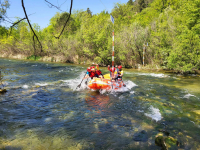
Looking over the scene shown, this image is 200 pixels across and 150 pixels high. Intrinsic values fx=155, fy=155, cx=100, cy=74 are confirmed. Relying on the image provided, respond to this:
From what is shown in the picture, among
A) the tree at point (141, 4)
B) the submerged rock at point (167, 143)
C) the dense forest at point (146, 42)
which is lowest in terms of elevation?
the submerged rock at point (167, 143)

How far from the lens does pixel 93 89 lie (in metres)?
9.73

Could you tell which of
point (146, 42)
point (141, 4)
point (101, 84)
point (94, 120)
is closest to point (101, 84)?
point (101, 84)

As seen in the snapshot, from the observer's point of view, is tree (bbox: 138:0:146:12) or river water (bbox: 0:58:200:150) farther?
tree (bbox: 138:0:146:12)

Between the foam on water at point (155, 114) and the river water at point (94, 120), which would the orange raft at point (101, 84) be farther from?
the foam on water at point (155, 114)

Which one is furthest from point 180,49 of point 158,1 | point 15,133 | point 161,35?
point 158,1

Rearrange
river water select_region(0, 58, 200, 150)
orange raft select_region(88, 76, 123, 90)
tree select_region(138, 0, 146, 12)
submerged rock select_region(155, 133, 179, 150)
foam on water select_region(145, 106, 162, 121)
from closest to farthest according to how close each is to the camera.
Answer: submerged rock select_region(155, 133, 179, 150), river water select_region(0, 58, 200, 150), foam on water select_region(145, 106, 162, 121), orange raft select_region(88, 76, 123, 90), tree select_region(138, 0, 146, 12)

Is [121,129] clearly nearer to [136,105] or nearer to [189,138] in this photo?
[189,138]

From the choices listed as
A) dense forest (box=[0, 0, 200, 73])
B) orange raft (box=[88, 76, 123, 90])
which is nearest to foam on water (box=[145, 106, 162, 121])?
orange raft (box=[88, 76, 123, 90])

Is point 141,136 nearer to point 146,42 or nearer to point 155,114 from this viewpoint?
point 155,114

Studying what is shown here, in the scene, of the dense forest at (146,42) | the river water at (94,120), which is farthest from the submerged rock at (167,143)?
the dense forest at (146,42)

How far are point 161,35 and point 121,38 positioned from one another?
20.6ft

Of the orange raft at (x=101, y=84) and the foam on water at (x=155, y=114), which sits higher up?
the orange raft at (x=101, y=84)

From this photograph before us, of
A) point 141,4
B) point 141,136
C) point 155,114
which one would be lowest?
point 141,136

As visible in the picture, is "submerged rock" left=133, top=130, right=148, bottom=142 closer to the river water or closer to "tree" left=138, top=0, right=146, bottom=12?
the river water
